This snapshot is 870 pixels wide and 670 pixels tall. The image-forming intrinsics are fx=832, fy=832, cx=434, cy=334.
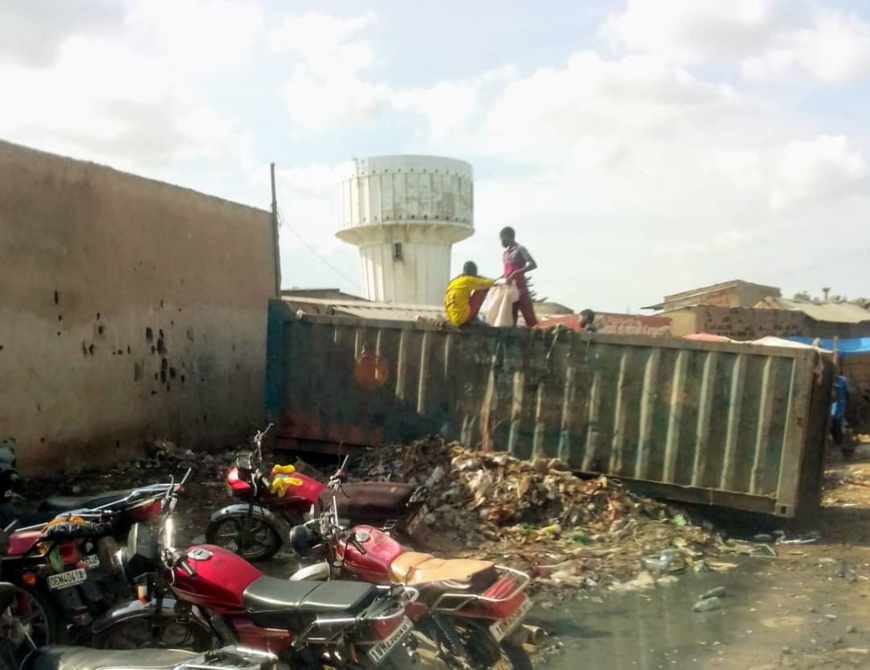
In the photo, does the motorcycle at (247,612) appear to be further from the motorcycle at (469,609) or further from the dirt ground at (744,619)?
the dirt ground at (744,619)

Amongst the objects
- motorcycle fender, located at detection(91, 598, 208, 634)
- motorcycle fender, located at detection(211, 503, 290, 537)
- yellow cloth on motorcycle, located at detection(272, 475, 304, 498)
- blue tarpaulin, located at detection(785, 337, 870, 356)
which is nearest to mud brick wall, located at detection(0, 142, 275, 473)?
motorcycle fender, located at detection(211, 503, 290, 537)

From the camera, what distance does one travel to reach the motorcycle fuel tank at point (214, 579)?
12.1ft

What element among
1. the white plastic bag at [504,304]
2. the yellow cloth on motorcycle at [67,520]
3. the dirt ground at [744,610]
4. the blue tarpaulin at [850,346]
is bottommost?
the dirt ground at [744,610]

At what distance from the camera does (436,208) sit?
22359 mm

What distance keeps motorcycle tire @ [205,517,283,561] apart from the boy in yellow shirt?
2.99 m

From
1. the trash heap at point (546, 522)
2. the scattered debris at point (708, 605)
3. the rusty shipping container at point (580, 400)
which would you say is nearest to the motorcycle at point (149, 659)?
the trash heap at point (546, 522)

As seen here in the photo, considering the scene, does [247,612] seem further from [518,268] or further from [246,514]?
[518,268]

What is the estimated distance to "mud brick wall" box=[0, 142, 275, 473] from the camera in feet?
25.5

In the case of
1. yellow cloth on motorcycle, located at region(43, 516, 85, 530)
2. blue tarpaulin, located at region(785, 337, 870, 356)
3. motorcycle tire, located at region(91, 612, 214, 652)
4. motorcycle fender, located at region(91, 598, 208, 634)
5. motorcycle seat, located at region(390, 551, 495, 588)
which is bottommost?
motorcycle tire, located at region(91, 612, 214, 652)

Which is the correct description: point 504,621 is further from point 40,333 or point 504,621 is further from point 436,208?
point 436,208

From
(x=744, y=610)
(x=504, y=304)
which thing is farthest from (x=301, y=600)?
(x=504, y=304)

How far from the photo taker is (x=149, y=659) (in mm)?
2809

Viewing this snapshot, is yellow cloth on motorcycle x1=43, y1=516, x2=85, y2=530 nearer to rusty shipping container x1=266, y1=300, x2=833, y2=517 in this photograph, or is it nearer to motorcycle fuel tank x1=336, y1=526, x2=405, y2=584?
motorcycle fuel tank x1=336, y1=526, x2=405, y2=584

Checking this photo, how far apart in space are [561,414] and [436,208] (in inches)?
600
